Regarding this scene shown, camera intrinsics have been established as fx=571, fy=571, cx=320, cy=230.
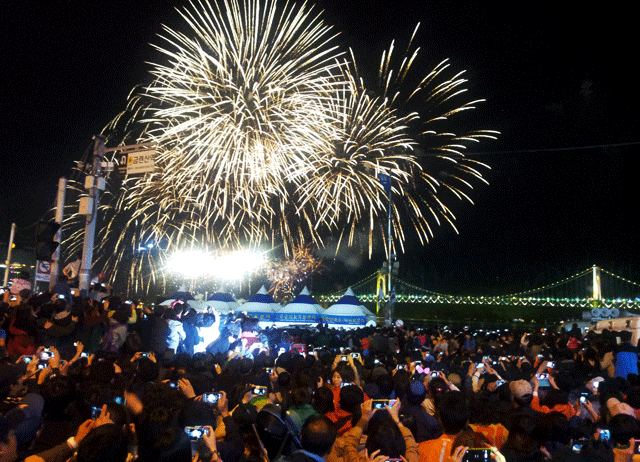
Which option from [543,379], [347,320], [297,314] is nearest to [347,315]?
[347,320]

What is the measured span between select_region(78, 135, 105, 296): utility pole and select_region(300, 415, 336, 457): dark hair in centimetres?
951

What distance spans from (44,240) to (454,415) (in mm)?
10251

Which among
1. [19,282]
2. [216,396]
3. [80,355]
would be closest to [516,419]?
[216,396]

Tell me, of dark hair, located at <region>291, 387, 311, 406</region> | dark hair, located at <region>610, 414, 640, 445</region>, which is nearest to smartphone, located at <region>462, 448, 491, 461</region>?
dark hair, located at <region>291, 387, 311, 406</region>

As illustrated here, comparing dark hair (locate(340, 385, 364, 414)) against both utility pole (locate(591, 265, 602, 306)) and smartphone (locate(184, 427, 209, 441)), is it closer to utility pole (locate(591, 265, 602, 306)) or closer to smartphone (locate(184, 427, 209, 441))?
smartphone (locate(184, 427, 209, 441))

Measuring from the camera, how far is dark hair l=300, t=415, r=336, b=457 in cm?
361

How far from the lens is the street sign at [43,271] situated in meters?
13.1

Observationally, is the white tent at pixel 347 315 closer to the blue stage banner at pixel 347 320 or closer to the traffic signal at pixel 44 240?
the blue stage banner at pixel 347 320

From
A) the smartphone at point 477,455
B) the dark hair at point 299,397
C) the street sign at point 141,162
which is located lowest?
the smartphone at point 477,455

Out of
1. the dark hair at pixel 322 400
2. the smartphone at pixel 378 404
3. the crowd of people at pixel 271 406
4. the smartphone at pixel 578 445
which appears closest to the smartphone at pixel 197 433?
the crowd of people at pixel 271 406

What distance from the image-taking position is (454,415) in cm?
466

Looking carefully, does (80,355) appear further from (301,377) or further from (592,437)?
(592,437)

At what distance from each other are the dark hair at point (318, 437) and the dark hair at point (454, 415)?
4.62ft

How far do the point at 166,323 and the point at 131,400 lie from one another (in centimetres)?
637
